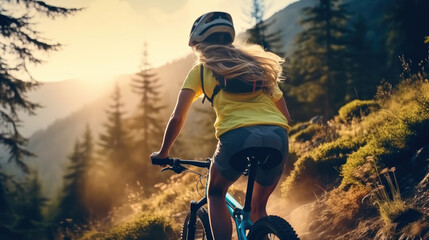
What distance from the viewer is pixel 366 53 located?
131 ft

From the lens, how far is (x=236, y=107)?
8.55 feet

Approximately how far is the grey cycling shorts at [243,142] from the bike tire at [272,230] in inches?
14.8

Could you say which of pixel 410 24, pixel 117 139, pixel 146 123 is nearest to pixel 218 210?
pixel 146 123

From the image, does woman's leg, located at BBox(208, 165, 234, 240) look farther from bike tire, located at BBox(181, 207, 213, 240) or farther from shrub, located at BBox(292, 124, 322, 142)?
shrub, located at BBox(292, 124, 322, 142)

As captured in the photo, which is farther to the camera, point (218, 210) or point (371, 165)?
point (371, 165)

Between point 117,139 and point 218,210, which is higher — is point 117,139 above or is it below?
below

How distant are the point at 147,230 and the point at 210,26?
15.9ft

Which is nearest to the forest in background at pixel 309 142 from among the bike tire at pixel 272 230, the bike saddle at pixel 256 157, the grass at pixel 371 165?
the grass at pixel 371 165

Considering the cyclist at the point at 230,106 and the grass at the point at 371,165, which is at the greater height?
the cyclist at the point at 230,106

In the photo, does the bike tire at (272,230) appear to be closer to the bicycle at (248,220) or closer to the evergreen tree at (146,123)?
the bicycle at (248,220)

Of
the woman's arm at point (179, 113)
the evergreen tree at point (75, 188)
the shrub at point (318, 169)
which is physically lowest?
the evergreen tree at point (75, 188)

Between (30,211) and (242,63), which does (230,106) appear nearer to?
(242,63)

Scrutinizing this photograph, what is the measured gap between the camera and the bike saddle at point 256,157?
238 centimetres

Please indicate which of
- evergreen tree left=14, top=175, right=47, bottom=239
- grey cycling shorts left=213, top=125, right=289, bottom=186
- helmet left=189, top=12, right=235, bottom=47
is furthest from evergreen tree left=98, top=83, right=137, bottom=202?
grey cycling shorts left=213, top=125, right=289, bottom=186
